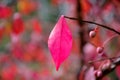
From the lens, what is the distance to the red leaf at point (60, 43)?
0.77 m

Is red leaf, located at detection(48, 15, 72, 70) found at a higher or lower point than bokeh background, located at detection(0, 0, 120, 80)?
higher

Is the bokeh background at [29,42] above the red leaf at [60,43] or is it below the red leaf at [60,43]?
below

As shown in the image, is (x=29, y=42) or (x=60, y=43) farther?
(x=29, y=42)

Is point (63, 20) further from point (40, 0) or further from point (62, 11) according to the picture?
point (40, 0)

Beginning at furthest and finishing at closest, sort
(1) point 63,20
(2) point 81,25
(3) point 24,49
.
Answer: (3) point 24,49 → (2) point 81,25 → (1) point 63,20

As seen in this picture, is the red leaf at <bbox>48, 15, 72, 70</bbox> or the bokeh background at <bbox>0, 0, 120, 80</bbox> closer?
the red leaf at <bbox>48, 15, 72, 70</bbox>

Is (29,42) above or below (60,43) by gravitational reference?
below

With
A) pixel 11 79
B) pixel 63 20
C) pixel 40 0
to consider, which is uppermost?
pixel 63 20

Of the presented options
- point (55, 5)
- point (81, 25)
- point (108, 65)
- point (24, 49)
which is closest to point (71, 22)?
point (55, 5)

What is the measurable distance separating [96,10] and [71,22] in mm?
805

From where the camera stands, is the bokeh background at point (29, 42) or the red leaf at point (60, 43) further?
the bokeh background at point (29, 42)

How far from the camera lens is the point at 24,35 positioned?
3074 millimetres

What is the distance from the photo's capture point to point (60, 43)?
78 cm

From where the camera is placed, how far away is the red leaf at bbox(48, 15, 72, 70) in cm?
77
